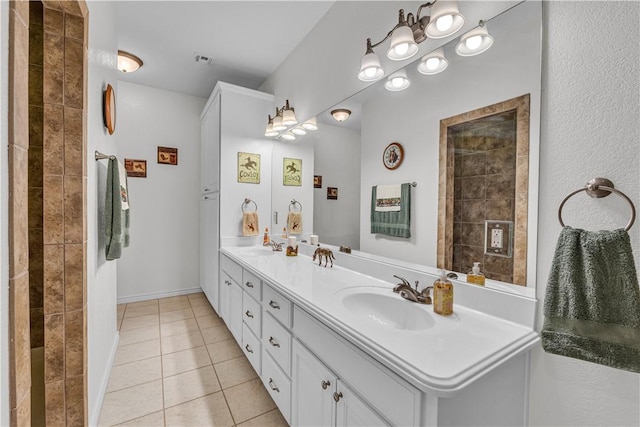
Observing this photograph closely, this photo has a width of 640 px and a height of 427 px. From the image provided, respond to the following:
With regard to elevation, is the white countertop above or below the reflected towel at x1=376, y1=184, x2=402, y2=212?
below

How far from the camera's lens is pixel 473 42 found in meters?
1.14

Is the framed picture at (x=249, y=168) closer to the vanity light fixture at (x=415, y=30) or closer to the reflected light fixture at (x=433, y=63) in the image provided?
the vanity light fixture at (x=415, y=30)

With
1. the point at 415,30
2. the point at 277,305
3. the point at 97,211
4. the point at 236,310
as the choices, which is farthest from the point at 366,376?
the point at 97,211

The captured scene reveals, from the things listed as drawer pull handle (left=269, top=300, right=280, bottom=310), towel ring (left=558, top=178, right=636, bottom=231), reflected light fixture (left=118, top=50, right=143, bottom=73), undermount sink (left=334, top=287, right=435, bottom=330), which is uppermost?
reflected light fixture (left=118, top=50, right=143, bottom=73)

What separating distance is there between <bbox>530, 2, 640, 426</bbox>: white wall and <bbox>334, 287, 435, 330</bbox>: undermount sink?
39 cm

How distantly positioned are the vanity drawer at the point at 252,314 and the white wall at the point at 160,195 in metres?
2.12

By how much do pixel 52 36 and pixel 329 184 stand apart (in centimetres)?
156

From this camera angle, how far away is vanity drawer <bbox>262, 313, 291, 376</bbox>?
1.38 metres

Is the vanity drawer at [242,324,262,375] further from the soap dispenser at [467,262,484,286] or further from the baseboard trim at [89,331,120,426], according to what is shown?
the soap dispenser at [467,262,484,286]

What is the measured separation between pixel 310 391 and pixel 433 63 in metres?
1.53

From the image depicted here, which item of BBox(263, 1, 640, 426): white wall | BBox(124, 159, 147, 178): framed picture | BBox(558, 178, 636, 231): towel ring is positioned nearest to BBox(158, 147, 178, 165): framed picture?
BBox(124, 159, 147, 178): framed picture

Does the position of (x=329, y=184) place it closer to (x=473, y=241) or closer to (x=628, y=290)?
(x=473, y=241)

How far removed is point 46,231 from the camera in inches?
46.1

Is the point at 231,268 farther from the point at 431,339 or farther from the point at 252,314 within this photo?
the point at 431,339
